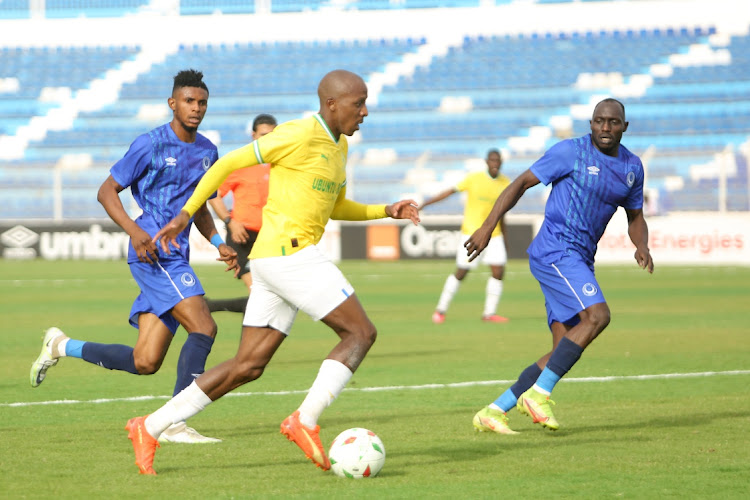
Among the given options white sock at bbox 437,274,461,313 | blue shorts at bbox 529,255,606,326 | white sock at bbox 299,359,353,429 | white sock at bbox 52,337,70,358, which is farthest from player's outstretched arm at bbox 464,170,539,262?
white sock at bbox 437,274,461,313

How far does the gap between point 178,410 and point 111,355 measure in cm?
169

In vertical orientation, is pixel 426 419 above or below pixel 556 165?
below

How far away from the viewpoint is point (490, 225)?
6582 mm

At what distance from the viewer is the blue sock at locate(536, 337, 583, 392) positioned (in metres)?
6.78

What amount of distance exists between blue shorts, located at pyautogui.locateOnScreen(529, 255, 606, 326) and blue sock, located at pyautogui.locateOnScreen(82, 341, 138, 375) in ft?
8.34

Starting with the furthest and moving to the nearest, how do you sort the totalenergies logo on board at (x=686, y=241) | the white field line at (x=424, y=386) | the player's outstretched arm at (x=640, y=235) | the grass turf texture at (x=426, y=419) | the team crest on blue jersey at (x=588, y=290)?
1. the totalenergies logo on board at (x=686, y=241)
2. the white field line at (x=424, y=386)
3. the player's outstretched arm at (x=640, y=235)
4. the team crest on blue jersey at (x=588, y=290)
5. the grass turf texture at (x=426, y=419)

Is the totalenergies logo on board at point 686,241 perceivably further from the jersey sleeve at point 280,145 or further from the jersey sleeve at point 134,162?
the jersey sleeve at point 280,145

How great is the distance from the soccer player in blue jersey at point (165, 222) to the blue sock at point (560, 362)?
1959 millimetres

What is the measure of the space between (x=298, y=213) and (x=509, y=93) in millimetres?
32784

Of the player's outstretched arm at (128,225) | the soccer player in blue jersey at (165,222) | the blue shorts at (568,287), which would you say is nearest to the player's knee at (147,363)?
the soccer player in blue jersey at (165,222)

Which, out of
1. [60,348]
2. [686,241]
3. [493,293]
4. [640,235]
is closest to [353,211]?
[640,235]

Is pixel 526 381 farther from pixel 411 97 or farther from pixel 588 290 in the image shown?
pixel 411 97

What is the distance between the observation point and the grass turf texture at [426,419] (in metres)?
5.39

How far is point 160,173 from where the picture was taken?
270 inches
